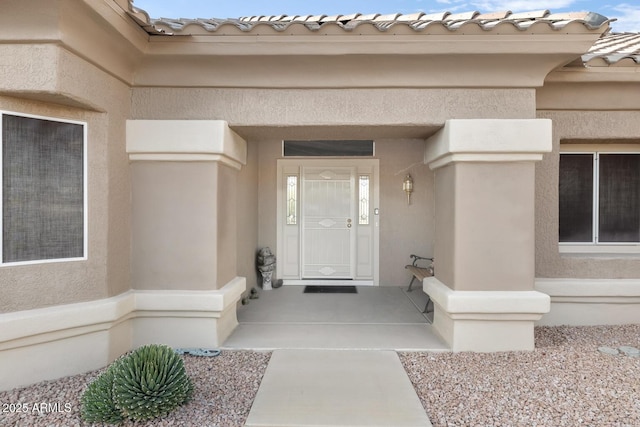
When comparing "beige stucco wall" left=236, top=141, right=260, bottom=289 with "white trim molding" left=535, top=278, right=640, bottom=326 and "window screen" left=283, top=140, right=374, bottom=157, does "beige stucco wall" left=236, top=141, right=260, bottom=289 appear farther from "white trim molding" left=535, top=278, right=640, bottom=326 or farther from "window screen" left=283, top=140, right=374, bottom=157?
"white trim molding" left=535, top=278, right=640, bottom=326

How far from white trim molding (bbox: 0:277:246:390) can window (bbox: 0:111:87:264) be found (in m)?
0.61

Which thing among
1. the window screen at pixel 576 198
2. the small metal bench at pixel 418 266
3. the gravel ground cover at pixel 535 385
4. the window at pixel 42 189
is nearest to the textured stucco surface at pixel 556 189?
the window screen at pixel 576 198

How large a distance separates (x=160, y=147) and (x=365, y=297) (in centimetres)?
425

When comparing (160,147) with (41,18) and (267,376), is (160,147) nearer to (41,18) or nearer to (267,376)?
(41,18)

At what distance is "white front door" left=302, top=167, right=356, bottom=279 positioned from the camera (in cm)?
786

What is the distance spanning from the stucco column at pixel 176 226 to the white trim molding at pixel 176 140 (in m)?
0.01

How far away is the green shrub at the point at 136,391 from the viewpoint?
2.97 metres

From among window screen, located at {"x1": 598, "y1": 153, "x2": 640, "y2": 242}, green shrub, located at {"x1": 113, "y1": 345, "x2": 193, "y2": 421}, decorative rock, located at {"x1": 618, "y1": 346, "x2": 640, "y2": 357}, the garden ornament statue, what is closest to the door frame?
the garden ornament statue

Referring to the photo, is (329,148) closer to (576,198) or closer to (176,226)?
(176,226)

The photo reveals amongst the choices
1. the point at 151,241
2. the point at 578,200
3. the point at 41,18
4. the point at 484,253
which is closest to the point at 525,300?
the point at 484,253

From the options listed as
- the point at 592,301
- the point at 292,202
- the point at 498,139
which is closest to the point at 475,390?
the point at 498,139

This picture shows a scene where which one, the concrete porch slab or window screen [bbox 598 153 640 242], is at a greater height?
window screen [bbox 598 153 640 242]

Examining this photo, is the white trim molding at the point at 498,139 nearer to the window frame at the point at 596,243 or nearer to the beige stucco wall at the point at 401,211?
the window frame at the point at 596,243

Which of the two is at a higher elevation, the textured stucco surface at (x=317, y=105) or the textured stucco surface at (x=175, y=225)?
the textured stucco surface at (x=317, y=105)
